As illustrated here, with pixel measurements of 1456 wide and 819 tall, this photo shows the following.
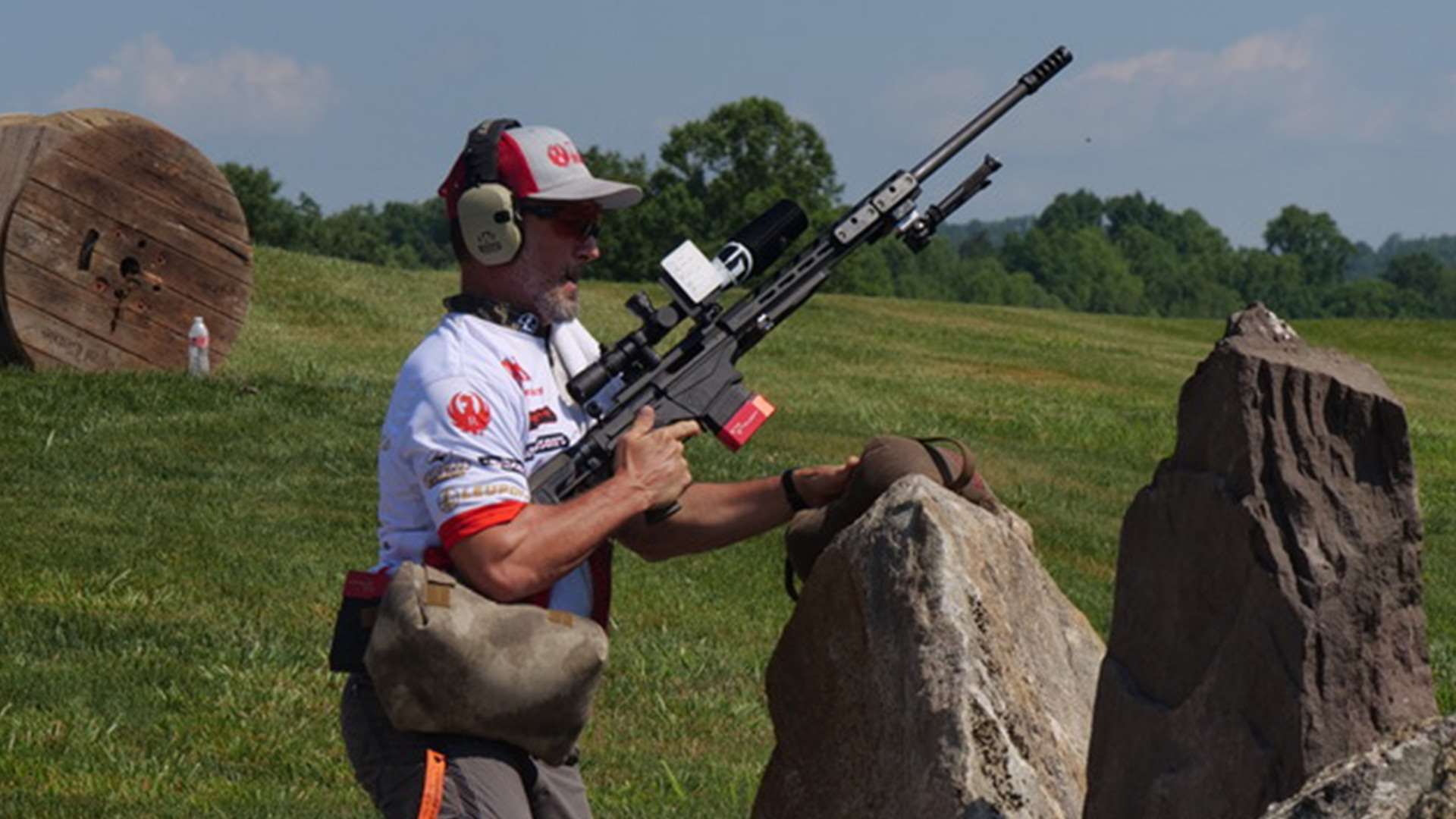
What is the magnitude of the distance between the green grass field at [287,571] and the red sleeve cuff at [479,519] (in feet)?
10.9

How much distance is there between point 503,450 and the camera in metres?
5.23

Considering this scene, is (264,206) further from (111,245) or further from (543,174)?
(543,174)

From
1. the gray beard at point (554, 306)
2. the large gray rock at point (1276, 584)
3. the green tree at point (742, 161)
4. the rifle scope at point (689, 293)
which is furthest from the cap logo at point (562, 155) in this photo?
the green tree at point (742, 161)

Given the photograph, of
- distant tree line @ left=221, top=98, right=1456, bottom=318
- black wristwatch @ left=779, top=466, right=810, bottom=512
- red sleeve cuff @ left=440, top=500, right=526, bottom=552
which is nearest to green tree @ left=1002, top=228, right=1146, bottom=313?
distant tree line @ left=221, top=98, right=1456, bottom=318

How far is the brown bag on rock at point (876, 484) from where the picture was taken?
6121mm

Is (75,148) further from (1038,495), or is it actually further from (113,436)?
(1038,495)

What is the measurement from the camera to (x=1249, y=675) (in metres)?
4.51

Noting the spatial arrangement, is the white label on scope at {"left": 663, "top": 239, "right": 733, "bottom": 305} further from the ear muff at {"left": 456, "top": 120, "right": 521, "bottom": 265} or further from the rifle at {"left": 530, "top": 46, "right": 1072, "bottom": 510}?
the ear muff at {"left": 456, "top": 120, "right": 521, "bottom": 265}

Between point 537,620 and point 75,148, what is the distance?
14.1m

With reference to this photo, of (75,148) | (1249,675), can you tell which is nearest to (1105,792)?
(1249,675)

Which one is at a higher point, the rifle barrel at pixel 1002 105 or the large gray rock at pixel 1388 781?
the rifle barrel at pixel 1002 105

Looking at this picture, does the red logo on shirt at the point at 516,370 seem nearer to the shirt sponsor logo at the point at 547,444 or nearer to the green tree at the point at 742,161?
the shirt sponsor logo at the point at 547,444

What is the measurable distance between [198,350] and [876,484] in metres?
13.5

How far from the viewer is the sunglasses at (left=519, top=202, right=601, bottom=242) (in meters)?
5.40
